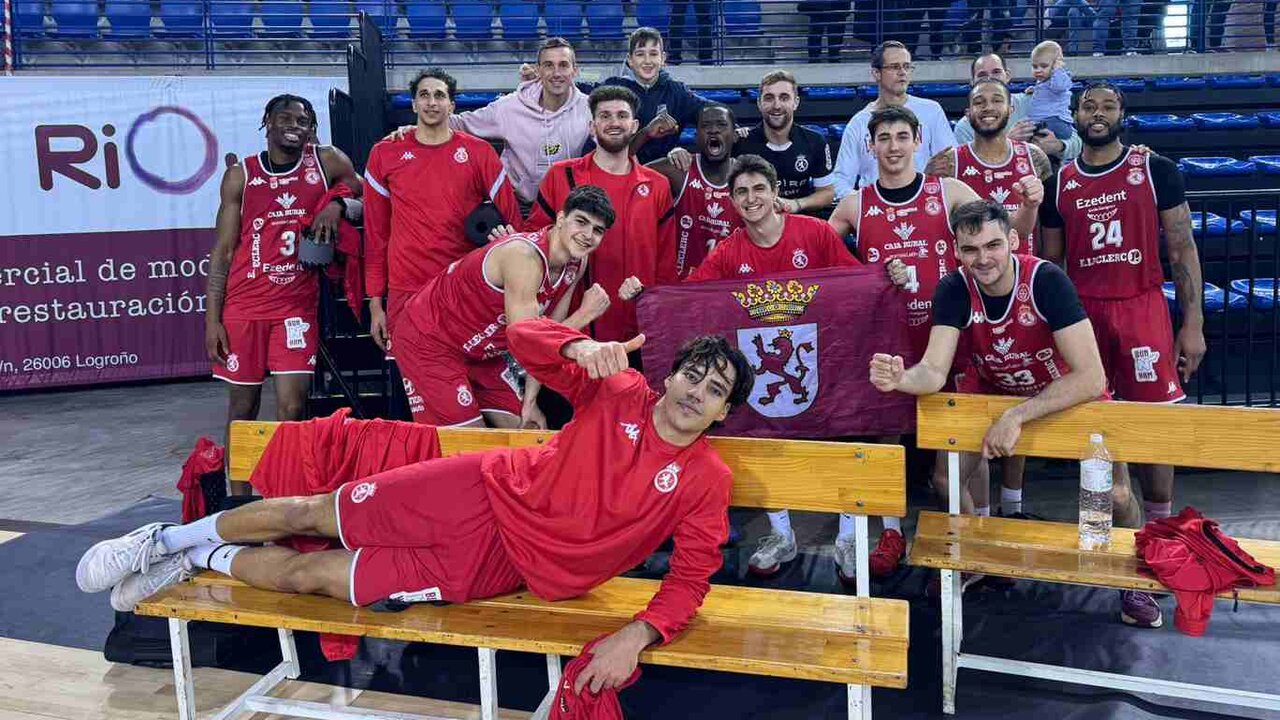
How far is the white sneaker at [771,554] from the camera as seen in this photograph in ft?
15.6

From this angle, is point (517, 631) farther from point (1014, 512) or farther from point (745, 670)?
point (1014, 512)

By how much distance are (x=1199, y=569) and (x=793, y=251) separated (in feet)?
6.97

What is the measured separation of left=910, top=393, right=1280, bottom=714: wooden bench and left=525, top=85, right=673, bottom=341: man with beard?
1.68 m

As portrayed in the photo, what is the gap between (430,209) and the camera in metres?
5.20

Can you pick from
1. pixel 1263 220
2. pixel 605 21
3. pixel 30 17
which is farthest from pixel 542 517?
pixel 30 17

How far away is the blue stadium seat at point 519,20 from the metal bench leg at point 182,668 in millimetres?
9979

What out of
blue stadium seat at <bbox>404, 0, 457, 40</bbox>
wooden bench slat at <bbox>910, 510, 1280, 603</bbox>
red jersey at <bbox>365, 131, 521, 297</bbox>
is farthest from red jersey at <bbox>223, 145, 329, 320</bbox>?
blue stadium seat at <bbox>404, 0, 457, 40</bbox>

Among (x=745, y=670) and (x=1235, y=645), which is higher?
(x=745, y=670)

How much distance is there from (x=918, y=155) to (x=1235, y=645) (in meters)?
2.90

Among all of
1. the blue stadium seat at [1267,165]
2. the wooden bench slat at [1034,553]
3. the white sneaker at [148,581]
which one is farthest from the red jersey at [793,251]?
the blue stadium seat at [1267,165]

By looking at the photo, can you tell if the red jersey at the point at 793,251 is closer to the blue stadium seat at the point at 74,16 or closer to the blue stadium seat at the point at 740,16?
the blue stadium seat at the point at 740,16

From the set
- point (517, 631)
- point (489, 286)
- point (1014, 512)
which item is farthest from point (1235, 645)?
point (489, 286)

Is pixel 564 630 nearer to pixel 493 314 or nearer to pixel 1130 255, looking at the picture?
pixel 493 314

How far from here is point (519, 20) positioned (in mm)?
13055
